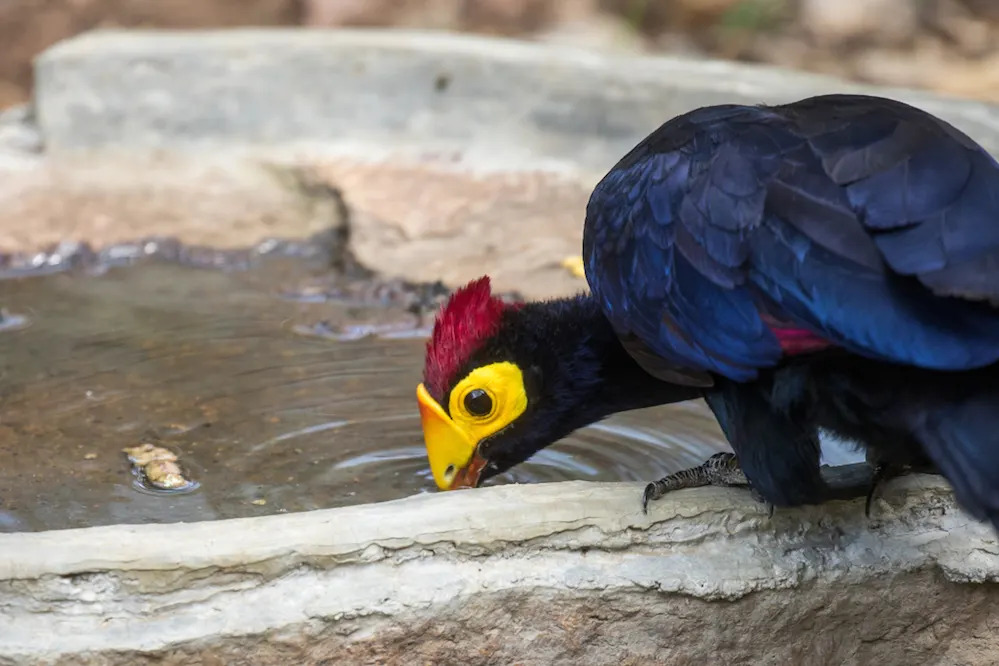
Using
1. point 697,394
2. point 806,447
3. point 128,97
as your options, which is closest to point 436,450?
point 697,394

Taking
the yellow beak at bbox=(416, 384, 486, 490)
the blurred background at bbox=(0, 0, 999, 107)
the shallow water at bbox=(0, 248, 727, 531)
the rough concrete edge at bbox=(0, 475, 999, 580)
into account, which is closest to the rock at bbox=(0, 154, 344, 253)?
the shallow water at bbox=(0, 248, 727, 531)

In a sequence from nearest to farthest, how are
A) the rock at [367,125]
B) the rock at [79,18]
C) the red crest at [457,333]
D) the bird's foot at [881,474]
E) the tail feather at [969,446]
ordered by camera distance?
the tail feather at [969,446], the bird's foot at [881,474], the red crest at [457,333], the rock at [367,125], the rock at [79,18]

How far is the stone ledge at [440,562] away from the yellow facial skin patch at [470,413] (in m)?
0.34

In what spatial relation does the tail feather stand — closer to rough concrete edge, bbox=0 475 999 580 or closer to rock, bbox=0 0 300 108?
rough concrete edge, bbox=0 475 999 580

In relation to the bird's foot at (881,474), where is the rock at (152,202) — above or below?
below

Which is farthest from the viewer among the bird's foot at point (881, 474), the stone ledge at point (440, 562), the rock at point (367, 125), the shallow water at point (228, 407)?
the rock at point (367, 125)

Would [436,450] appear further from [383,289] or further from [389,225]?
[389,225]

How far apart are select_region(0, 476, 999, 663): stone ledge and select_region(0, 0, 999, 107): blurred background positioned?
4.93 m

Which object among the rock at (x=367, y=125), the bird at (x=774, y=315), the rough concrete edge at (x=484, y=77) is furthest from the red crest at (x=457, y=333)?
the rough concrete edge at (x=484, y=77)

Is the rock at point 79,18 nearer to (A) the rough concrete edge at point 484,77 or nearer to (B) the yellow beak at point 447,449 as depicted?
(A) the rough concrete edge at point 484,77

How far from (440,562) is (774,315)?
0.65 m

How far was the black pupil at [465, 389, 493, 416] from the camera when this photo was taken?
2.49 meters

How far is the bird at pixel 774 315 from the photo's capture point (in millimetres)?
1855

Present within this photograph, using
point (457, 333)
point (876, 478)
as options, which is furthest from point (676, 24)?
point (876, 478)
